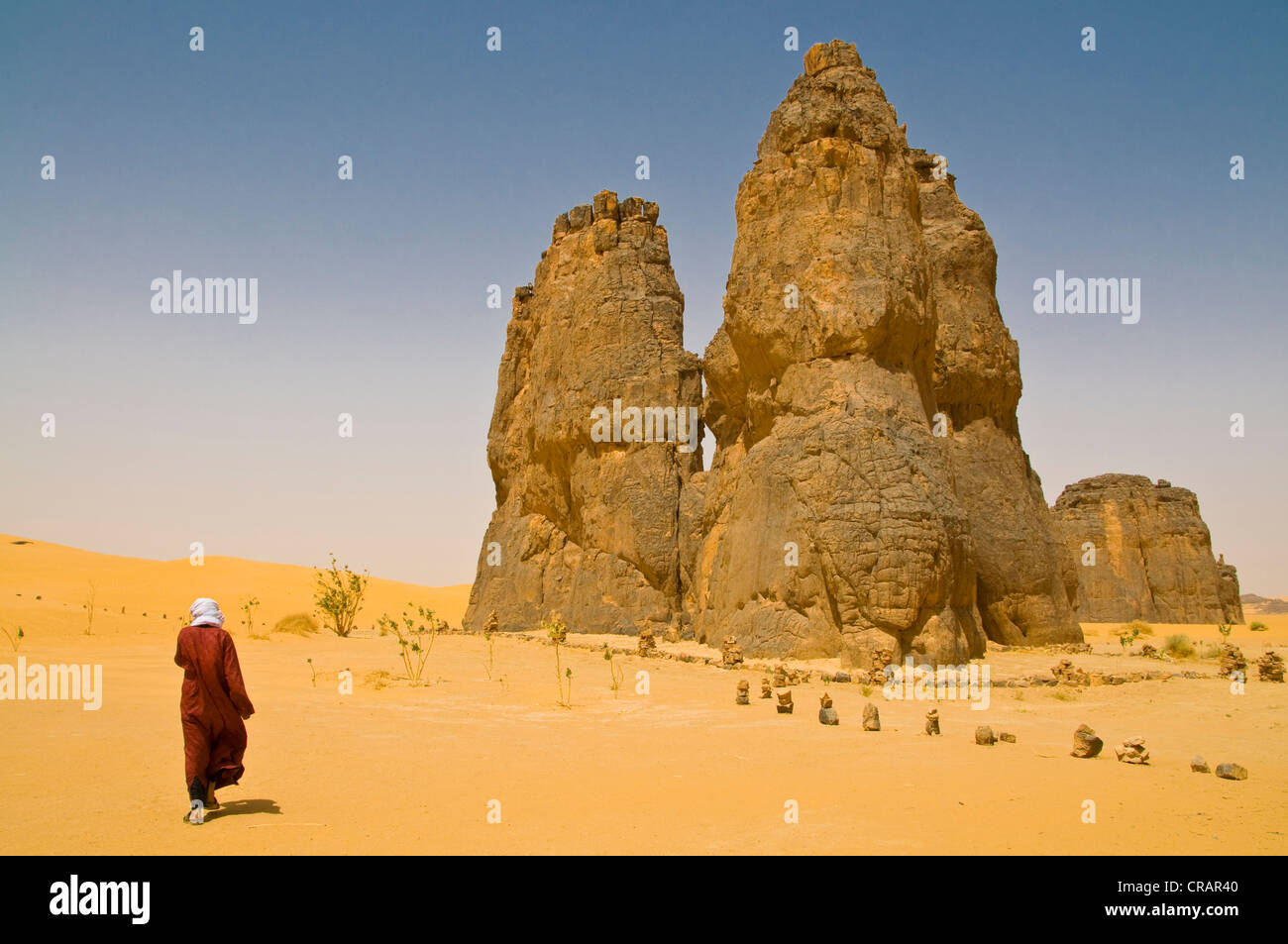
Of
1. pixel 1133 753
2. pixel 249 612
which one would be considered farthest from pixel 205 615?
pixel 249 612

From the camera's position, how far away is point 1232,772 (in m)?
6.33

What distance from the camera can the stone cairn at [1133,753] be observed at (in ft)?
22.6

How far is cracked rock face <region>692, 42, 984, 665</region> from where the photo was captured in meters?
13.8

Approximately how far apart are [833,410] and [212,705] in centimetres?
1151

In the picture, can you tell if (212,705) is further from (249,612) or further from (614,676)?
(249,612)

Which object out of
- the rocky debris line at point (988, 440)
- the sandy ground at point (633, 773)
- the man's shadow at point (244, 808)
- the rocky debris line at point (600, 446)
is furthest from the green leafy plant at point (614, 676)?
the rocky debris line at point (600, 446)

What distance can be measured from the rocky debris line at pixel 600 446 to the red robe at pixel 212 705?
1660 centimetres

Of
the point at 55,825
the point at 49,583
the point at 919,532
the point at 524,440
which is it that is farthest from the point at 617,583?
the point at 49,583

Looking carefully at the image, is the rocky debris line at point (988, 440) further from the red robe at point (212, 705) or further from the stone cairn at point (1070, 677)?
the red robe at point (212, 705)

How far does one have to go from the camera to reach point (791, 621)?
48.2ft

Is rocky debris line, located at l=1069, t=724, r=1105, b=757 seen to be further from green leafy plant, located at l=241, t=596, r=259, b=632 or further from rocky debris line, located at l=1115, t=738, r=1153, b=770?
green leafy plant, located at l=241, t=596, r=259, b=632

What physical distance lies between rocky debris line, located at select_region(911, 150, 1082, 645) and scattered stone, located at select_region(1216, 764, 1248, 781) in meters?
10.9
